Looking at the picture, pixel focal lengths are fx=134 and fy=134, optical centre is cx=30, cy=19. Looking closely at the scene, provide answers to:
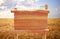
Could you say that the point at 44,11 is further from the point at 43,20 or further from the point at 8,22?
the point at 8,22

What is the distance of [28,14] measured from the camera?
2.08 metres

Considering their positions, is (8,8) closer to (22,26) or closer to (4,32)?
(4,32)

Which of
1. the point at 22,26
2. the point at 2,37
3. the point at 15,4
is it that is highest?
the point at 15,4

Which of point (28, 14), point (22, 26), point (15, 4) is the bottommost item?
point (22, 26)

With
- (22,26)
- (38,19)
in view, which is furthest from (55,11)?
(22,26)

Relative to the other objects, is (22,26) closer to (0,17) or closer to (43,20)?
(43,20)

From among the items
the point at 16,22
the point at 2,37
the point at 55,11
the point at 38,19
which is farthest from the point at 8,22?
the point at 55,11

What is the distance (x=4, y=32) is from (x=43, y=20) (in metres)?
0.92

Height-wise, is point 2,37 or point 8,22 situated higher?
point 8,22

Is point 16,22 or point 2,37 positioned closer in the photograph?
point 16,22

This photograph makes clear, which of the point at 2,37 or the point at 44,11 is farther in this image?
the point at 2,37

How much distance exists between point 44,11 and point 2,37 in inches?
41.8

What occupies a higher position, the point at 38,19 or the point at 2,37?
the point at 38,19

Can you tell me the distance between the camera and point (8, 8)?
264cm
